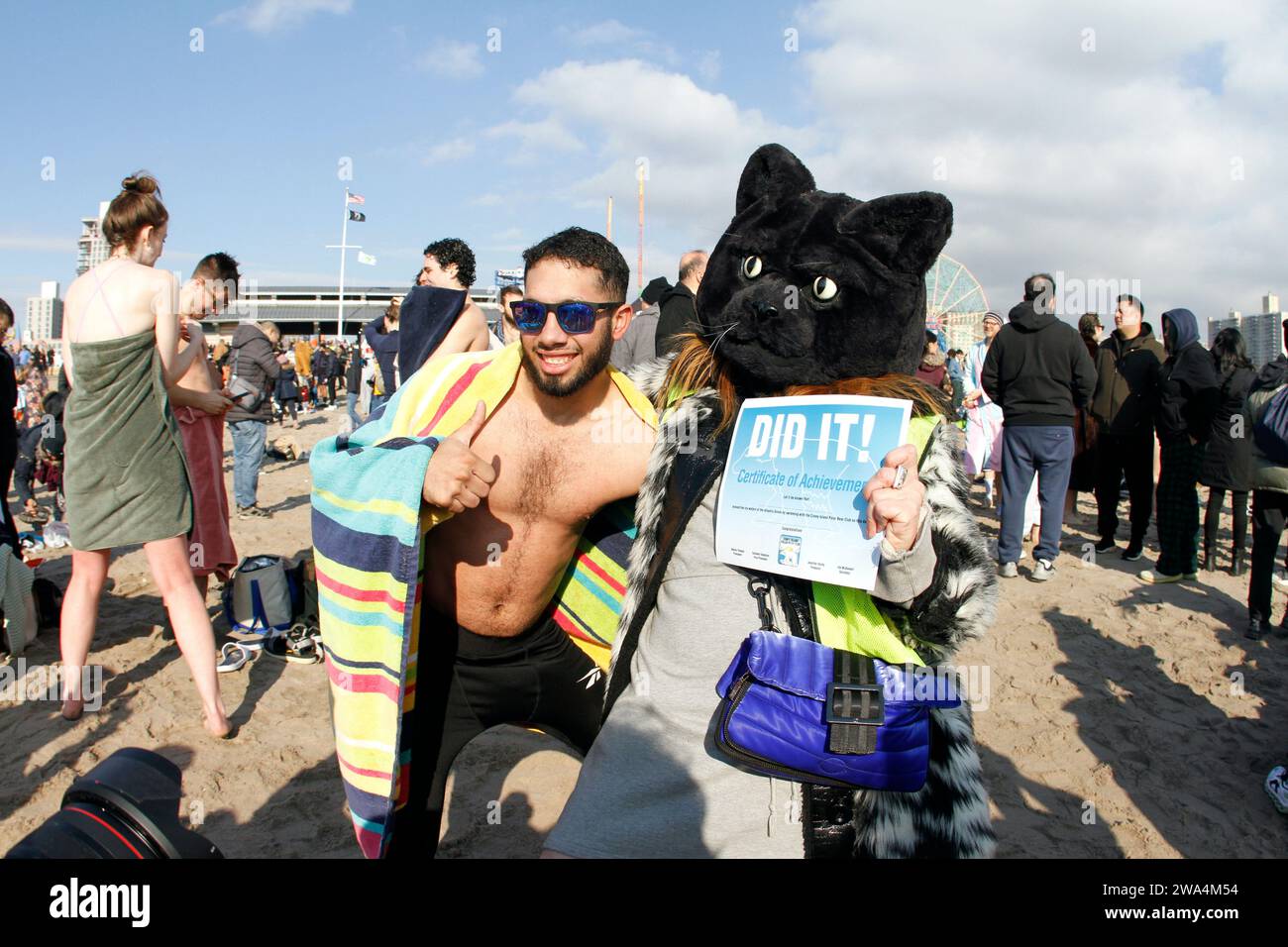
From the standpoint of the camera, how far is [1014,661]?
17.4 feet

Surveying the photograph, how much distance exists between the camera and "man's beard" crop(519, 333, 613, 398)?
90.7 inches

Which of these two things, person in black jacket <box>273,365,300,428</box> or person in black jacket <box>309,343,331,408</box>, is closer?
person in black jacket <box>273,365,300,428</box>

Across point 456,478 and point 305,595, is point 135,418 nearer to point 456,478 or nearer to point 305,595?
point 305,595

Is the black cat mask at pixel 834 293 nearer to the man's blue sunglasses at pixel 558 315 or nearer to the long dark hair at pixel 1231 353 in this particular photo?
the man's blue sunglasses at pixel 558 315

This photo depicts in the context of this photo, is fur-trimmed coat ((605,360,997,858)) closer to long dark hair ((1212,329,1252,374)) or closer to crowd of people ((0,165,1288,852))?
crowd of people ((0,165,1288,852))

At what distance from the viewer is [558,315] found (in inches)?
88.5

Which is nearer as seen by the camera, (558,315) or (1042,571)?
(558,315)

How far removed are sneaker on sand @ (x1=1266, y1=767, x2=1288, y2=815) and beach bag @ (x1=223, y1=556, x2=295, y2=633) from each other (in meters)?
5.35

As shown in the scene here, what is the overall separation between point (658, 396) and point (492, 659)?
0.99 meters

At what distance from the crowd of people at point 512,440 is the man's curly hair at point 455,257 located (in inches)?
0.5

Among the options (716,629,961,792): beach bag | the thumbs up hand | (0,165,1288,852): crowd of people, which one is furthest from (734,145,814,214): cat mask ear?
(716,629,961,792): beach bag

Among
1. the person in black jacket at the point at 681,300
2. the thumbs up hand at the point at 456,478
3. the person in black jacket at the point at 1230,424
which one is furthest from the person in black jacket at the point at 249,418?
the person in black jacket at the point at 1230,424

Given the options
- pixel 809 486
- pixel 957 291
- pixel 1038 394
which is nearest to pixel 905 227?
pixel 809 486

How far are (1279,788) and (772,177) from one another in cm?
359
